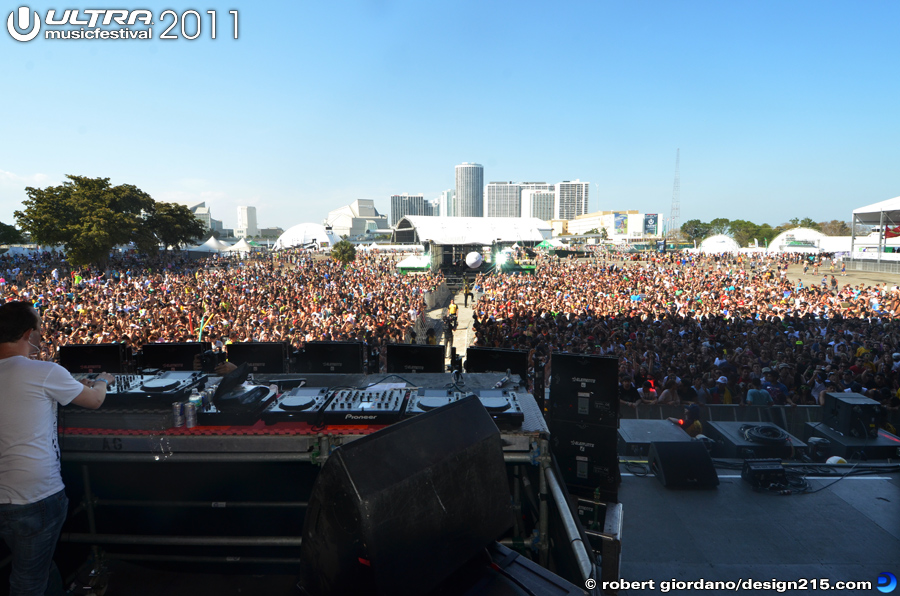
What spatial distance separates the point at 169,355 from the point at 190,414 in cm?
317

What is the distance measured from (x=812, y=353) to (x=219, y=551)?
11.7 metres

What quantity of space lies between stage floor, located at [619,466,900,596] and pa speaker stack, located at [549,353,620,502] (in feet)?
1.89

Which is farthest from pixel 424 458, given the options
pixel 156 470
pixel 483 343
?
pixel 483 343

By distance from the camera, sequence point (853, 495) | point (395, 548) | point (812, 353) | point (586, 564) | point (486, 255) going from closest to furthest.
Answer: point (395, 548)
point (586, 564)
point (853, 495)
point (812, 353)
point (486, 255)

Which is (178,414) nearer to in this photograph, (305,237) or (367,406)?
(367,406)

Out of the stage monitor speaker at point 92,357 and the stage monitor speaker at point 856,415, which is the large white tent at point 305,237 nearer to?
the stage monitor speaker at point 92,357

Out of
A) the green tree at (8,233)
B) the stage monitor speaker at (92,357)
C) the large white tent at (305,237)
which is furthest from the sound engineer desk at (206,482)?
the large white tent at (305,237)

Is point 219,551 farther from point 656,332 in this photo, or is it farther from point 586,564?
point 656,332

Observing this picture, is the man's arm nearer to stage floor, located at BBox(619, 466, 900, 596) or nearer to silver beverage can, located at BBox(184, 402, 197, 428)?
silver beverage can, located at BBox(184, 402, 197, 428)

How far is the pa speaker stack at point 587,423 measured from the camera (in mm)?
3596

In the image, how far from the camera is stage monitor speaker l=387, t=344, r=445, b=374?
17.3 ft

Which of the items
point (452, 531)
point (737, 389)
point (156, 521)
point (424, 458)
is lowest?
point (737, 389)

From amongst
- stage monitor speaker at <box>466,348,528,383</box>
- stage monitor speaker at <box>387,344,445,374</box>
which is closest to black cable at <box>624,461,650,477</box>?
stage monitor speaker at <box>466,348,528,383</box>

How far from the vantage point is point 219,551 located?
2.92 meters
